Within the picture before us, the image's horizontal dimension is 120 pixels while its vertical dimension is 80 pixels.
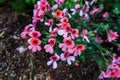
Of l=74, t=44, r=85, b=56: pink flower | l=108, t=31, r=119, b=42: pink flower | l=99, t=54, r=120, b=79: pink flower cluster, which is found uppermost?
l=108, t=31, r=119, b=42: pink flower

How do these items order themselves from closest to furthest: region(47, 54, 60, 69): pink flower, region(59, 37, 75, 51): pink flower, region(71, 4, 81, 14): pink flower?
region(59, 37, 75, 51): pink flower, region(47, 54, 60, 69): pink flower, region(71, 4, 81, 14): pink flower

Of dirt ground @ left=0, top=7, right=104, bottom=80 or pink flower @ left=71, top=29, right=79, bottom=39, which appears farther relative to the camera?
dirt ground @ left=0, top=7, right=104, bottom=80

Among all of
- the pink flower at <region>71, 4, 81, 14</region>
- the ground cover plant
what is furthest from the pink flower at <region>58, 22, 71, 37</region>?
the pink flower at <region>71, 4, 81, 14</region>

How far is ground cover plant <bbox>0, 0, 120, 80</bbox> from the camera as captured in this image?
2.46 m

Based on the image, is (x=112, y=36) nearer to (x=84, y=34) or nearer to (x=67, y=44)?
(x=84, y=34)

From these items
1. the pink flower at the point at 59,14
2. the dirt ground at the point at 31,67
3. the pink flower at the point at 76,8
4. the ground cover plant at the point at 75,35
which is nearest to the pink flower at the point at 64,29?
the ground cover plant at the point at 75,35

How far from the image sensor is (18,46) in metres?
2.95

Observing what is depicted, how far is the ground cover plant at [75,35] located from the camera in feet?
8.09

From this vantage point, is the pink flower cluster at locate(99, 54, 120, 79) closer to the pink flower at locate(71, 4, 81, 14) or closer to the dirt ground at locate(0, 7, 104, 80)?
the dirt ground at locate(0, 7, 104, 80)

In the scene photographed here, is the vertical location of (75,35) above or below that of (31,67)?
above

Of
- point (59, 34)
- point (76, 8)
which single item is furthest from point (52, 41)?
point (76, 8)

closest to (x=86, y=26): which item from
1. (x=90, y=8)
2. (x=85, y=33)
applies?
(x=85, y=33)

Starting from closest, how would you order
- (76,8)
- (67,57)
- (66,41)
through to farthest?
(66,41), (67,57), (76,8)

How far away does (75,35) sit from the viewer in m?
2.44
